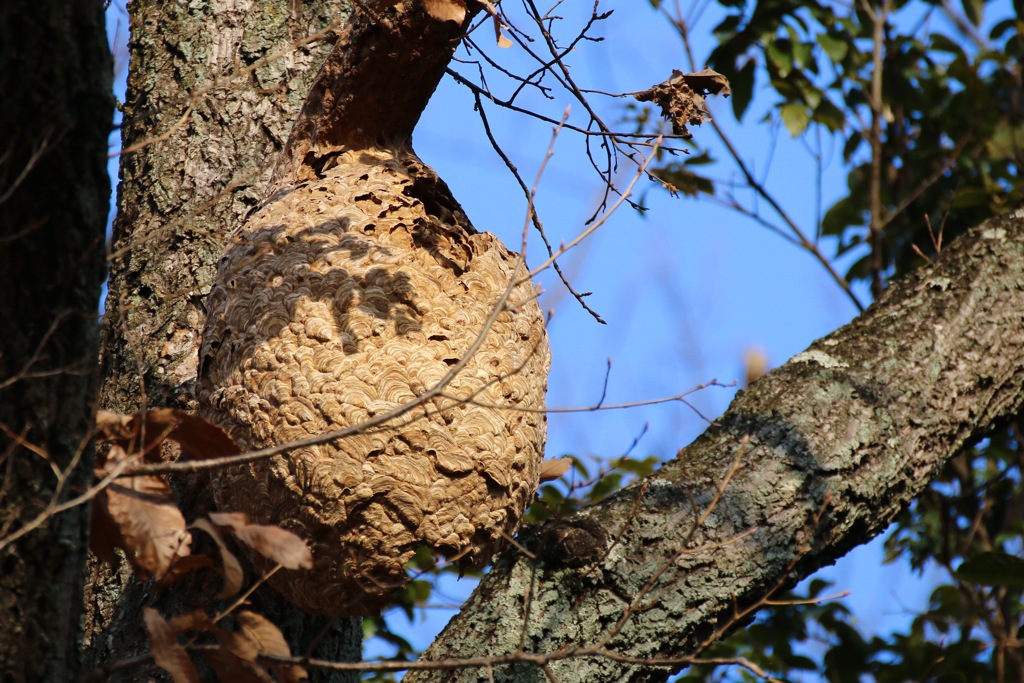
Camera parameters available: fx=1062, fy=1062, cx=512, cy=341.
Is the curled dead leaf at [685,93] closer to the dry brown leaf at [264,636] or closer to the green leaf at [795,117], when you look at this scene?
the dry brown leaf at [264,636]

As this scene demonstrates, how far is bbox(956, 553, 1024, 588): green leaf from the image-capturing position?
2.73m

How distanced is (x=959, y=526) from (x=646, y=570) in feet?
9.36

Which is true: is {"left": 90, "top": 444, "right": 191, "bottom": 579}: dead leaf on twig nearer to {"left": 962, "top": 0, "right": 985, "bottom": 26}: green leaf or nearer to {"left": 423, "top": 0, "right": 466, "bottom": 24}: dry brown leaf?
{"left": 423, "top": 0, "right": 466, "bottom": 24}: dry brown leaf

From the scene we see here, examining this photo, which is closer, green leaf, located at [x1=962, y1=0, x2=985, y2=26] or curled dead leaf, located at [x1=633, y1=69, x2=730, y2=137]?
curled dead leaf, located at [x1=633, y1=69, x2=730, y2=137]

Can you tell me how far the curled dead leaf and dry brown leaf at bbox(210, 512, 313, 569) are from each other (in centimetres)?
126

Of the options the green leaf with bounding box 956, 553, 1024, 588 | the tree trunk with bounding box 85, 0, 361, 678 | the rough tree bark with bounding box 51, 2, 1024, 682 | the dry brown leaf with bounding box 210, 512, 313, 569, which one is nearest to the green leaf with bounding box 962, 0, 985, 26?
the rough tree bark with bounding box 51, 2, 1024, 682

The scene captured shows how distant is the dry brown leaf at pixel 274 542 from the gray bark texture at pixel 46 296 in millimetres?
271

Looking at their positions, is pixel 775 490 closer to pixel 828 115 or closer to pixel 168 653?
pixel 168 653

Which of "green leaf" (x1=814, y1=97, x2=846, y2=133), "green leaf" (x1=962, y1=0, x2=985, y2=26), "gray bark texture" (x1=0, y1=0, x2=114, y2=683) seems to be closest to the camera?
"gray bark texture" (x1=0, y1=0, x2=114, y2=683)

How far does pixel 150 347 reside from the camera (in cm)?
255

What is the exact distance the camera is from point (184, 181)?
2705mm

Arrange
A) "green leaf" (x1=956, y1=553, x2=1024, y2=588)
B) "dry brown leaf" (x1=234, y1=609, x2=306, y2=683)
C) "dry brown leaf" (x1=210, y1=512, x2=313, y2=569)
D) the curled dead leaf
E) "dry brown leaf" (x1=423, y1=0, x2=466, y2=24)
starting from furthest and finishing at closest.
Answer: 1. "green leaf" (x1=956, y1=553, x2=1024, y2=588)
2. the curled dead leaf
3. "dry brown leaf" (x1=423, y1=0, x2=466, y2=24)
4. "dry brown leaf" (x1=234, y1=609, x2=306, y2=683)
5. "dry brown leaf" (x1=210, y1=512, x2=313, y2=569)

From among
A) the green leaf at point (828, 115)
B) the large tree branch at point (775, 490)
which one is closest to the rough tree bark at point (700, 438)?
→ the large tree branch at point (775, 490)

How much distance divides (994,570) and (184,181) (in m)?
2.32
